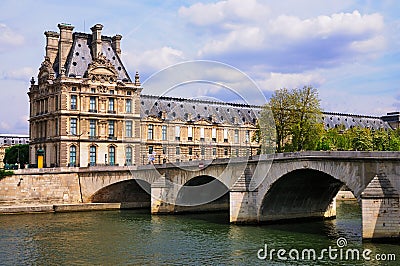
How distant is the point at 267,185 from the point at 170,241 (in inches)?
380

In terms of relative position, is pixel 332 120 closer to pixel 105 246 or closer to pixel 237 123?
pixel 237 123

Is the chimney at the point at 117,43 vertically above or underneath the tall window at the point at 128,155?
above

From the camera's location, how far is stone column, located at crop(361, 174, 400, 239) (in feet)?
115

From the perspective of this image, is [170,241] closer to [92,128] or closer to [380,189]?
[380,189]

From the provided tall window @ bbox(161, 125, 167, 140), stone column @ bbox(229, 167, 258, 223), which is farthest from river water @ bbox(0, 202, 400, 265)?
tall window @ bbox(161, 125, 167, 140)

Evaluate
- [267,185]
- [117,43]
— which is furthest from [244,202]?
[117,43]

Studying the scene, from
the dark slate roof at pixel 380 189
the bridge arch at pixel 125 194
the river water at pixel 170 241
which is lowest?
the river water at pixel 170 241

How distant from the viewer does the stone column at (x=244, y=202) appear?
46.4 meters

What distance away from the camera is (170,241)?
3975 centimetres

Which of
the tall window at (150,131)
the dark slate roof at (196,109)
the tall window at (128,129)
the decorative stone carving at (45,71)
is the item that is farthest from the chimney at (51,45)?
the tall window at (150,131)

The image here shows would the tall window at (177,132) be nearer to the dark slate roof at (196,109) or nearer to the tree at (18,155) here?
the dark slate roof at (196,109)

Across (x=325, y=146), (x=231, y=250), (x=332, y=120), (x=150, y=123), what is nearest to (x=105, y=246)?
(x=231, y=250)

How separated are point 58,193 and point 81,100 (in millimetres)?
17387

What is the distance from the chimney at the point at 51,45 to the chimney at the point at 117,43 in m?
8.26
